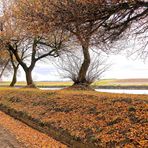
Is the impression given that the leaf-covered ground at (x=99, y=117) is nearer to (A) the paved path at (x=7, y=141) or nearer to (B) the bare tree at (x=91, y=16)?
(A) the paved path at (x=7, y=141)

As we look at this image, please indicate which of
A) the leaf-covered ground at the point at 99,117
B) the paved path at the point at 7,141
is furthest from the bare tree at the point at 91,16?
the paved path at the point at 7,141

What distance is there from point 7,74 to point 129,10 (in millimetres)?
59538

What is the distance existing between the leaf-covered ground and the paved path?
70.3 inches

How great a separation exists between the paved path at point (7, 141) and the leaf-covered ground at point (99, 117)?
1.79 metres

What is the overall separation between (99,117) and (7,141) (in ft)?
10.8

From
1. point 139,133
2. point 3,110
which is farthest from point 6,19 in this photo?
point 139,133

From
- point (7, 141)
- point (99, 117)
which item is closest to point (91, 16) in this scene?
point (99, 117)

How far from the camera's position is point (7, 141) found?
1365cm

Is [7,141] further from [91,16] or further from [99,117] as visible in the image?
[91,16]

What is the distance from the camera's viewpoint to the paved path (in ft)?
42.0

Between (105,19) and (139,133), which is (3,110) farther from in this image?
(139,133)

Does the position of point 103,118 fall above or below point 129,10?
below

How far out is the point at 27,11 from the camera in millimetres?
21062

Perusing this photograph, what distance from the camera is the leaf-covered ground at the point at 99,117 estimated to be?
11.7m
